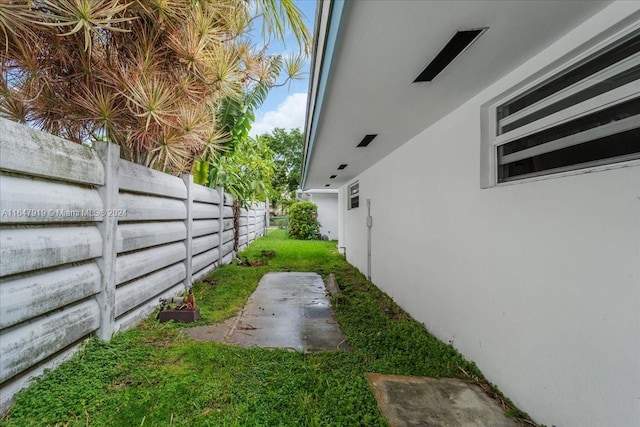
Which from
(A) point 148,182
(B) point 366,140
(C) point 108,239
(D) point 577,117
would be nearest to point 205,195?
(A) point 148,182

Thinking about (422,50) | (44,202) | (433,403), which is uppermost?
(422,50)

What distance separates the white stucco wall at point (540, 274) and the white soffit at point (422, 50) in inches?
6.6

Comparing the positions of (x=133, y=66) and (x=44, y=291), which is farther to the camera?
(x=133, y=66)

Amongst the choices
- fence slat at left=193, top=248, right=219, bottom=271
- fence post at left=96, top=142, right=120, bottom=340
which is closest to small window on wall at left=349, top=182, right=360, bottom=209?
fence slat at left=193, top=248, right=219, bottom=271

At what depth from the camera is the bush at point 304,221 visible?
15.3m

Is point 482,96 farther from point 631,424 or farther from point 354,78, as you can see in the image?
point 631,424

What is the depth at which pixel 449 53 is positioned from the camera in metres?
2.06

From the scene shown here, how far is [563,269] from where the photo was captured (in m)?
1.85

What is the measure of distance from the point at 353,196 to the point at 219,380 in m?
6.97

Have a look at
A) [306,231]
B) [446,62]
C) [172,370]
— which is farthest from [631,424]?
[306,231]

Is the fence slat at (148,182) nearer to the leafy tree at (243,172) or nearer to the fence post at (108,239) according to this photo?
the fence post at (108,239)

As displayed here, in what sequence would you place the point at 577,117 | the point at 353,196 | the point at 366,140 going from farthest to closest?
the point at 353,196 < the point at 366,140 < the point at 577,117

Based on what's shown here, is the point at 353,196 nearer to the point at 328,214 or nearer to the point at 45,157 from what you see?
the point at 328,214

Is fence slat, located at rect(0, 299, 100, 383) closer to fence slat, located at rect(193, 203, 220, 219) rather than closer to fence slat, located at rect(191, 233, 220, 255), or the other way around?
fence slat, located at rect(191, 233, 220, 255)
